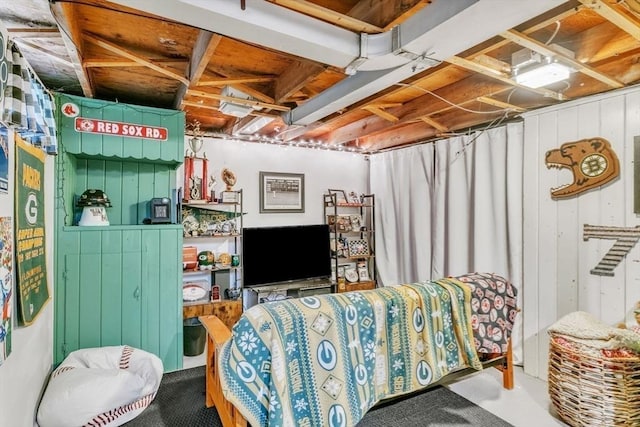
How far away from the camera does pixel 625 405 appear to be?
2.04 metres

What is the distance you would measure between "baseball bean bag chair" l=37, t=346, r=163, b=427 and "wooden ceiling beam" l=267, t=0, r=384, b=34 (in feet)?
8.04

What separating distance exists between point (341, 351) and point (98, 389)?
5.26 feet

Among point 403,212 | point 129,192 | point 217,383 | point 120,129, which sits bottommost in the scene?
point 217,383

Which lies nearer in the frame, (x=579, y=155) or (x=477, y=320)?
(x=477, y=320)

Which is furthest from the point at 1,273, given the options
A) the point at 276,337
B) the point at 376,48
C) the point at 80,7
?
the point at 376,48

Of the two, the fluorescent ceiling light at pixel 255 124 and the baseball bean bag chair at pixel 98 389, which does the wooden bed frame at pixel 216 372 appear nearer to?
the baseball bean bag chair at pixel 98 389

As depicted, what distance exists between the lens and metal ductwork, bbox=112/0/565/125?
55.1 inches

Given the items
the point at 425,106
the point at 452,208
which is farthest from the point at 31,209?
the point at 452,208

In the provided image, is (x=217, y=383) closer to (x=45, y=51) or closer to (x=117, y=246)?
(x=117, y=246)

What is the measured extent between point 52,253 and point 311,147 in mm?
3028

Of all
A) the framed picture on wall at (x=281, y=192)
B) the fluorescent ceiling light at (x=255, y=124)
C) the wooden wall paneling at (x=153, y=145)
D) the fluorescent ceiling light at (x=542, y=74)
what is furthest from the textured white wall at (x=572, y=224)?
the wooden wall paneling at (x=153, y=145)

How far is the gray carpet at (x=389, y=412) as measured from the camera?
2305 millimetres

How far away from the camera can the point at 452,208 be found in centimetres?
381

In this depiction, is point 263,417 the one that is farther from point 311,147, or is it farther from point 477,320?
point 311,147
